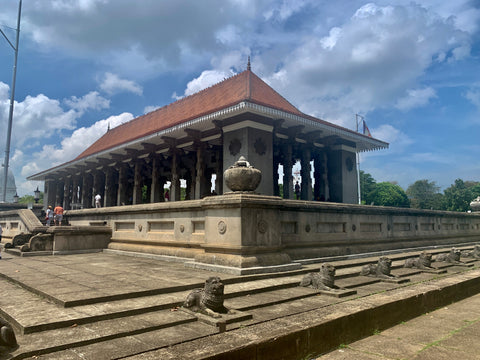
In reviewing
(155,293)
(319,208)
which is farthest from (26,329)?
(319,208)

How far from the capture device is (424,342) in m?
4.27

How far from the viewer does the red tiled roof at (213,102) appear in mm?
15589

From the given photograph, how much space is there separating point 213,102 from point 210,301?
1456 centimetres

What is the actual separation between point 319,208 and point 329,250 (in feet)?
3.82

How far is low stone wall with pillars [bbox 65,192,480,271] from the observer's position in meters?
7.02

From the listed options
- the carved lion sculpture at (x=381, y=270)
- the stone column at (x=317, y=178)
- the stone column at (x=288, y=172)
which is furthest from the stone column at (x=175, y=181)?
the carved lion sculpture at (x=381, y=270)

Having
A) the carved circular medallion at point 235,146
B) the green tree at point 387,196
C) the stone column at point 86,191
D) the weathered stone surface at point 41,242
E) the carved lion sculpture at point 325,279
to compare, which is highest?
the green tree at point 387,196

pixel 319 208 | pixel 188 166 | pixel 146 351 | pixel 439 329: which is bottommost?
pixel 439 329

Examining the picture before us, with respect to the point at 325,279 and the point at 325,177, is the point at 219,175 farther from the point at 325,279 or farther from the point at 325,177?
the point at 325,279

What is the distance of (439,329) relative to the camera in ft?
15.9

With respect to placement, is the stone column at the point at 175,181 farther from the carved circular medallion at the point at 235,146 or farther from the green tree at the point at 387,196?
the green tree at the point at 387,196

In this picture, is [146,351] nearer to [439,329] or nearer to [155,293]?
[155,293]

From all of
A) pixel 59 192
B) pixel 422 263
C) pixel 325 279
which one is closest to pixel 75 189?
pixel 59 192

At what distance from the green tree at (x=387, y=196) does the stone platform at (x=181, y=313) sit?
6427 cm
